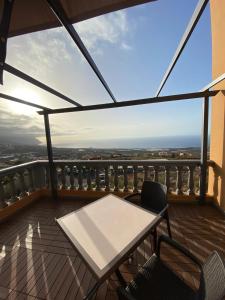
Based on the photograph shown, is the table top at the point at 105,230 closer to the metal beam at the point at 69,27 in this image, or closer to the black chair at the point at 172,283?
the black chair at the point at 172,283

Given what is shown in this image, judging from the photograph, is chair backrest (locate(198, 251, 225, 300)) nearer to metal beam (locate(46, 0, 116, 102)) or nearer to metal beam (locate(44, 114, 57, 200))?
metal beam (locate(46, 0, 116, 102))

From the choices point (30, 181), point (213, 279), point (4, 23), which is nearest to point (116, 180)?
point (30, 181)

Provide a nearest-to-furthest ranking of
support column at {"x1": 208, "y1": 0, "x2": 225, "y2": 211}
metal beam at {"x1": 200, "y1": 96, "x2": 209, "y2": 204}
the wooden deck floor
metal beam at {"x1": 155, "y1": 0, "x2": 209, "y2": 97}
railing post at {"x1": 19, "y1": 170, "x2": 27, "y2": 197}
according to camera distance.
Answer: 1. metal beam at {"x1": 155, "y1": 0, "x2": 209, "y2": 97}
2. the wooden deck floor
3. support column at {"x1": 208, "y1": 0, "x2": 225, "y2": 211}
4. metal beam at {"x1": 200, "y1": 96, "x2": 209, "y2": 204}
5. railing post at {"x1": 19, "y1": 170, "x2": 27, "y2": 197}

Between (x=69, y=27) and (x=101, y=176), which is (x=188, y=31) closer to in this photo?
(x=69, y=27)

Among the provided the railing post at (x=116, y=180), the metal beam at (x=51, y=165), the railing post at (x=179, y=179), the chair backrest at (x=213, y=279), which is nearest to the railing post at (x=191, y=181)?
the railing post at (x=179, y=179)

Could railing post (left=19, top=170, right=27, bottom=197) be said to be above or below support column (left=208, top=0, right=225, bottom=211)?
below

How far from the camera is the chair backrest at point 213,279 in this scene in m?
0.70

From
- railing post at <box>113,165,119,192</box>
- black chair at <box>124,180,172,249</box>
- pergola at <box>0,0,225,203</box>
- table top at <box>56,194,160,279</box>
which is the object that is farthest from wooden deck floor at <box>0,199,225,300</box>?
pergola at <box>0,0,225,203</box>

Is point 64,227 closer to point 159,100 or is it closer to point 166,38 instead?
point 166,38

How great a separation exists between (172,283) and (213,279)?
1.61ft

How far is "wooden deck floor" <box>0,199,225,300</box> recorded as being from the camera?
5.17 ft

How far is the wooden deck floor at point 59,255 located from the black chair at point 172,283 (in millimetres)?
582

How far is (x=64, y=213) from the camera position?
3.12m

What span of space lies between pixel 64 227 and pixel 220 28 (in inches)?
155
